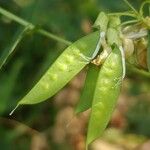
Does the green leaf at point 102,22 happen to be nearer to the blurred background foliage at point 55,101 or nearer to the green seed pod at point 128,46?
the green seed pod at point 128,46

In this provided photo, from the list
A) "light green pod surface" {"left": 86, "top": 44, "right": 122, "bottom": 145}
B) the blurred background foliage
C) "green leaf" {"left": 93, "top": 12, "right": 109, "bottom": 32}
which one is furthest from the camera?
the blurred background foliage

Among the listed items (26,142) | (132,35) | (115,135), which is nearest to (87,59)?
(132,35)

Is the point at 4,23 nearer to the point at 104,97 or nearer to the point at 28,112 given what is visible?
the point at 28,112

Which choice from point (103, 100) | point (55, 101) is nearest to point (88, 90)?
point (103, 100)

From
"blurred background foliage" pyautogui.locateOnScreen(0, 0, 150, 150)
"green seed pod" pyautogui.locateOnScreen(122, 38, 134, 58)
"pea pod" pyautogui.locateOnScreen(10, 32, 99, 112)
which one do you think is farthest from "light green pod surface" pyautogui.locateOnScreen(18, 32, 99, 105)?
"blurred background foliage" pyautogui.locateOnScreen(0, 0, 150, 150)

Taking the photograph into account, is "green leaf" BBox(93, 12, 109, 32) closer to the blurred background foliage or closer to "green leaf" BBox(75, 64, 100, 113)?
"green leaf" BBox(75, 64, 100, 113)
